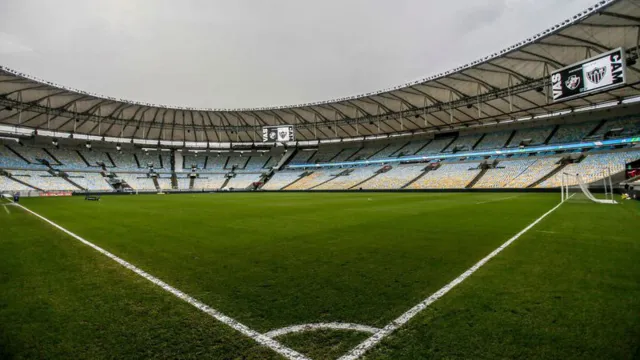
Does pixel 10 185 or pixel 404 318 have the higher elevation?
pixel 10 185

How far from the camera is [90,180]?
43719 millimetres

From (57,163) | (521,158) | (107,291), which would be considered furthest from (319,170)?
(107,291)

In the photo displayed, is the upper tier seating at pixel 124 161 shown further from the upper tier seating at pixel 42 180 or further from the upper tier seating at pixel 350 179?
the upper tier seating at pixel 350 179

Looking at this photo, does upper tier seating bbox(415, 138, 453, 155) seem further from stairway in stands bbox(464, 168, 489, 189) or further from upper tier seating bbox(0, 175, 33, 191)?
upper tier seating bbox(0, 175, 33, 191)

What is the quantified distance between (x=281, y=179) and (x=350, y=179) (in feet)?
50.2

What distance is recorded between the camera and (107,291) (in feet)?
10.6

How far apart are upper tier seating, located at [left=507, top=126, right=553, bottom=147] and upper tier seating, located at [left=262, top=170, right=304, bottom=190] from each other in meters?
36.3

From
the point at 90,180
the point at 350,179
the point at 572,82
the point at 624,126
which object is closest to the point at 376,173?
the point at 350,179

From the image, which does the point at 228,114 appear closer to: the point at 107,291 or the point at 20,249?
the point at 20,249

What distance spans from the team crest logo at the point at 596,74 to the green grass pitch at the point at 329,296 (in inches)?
763

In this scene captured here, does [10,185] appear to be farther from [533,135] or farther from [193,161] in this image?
[533,135]

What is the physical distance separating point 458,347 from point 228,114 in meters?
49.8

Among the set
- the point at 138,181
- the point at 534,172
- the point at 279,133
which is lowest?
the point at 534,172

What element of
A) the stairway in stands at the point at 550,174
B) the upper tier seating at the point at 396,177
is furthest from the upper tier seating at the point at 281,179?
the stairway in stands at the point at 550,174
